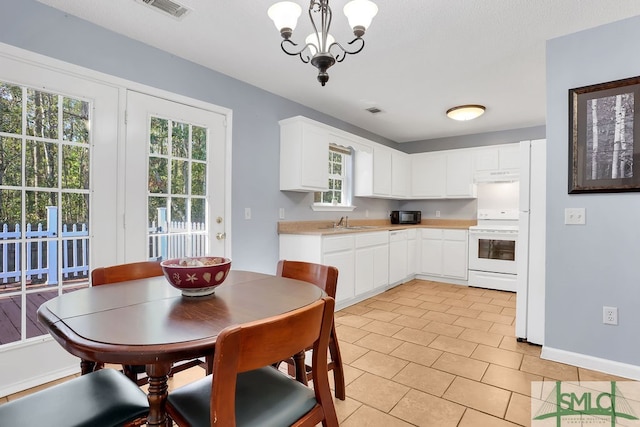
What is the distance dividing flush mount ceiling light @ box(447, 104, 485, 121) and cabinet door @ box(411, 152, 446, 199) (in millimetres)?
1324

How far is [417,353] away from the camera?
2.54 metres

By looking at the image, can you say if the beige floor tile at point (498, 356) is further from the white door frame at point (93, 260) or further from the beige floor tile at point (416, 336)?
the white door frame at point (93, 260)

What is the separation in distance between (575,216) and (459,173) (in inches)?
115

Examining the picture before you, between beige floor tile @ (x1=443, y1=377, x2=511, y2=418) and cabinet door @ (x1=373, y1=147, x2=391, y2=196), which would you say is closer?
beige floor tile @ (x1=443, y1=377, x2=511, y2=418)

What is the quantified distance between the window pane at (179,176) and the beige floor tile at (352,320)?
1921 mm

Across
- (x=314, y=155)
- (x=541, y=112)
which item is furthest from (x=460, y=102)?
(x=314, y=155)

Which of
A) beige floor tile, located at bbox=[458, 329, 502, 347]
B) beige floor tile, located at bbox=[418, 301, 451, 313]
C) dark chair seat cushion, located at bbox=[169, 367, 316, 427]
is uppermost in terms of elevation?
dark chair seat cushion, located at bbox=[169, 367, 316, 427]

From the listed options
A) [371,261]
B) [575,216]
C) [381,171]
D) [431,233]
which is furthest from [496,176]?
[575,216]

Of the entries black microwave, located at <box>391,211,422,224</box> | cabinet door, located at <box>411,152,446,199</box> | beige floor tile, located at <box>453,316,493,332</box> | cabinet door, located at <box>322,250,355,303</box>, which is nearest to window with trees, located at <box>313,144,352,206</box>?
cabinet door, located at <box>322,250,355,303</box>

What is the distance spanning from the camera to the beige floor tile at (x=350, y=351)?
245 centimetres

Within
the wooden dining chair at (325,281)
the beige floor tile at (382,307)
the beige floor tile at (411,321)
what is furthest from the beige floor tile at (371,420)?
the beige floor tile at (382,307)

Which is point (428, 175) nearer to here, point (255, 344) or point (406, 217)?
point (406, 217)

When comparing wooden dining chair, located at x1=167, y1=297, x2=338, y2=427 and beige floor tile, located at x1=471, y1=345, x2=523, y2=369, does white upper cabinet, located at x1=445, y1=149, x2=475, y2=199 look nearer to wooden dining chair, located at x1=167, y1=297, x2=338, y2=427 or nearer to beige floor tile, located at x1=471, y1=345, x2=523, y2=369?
beige floor tile, located at x1=471, y1=345, x2=523, y2=369

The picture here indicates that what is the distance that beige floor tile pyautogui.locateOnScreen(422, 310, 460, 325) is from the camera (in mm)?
3303
